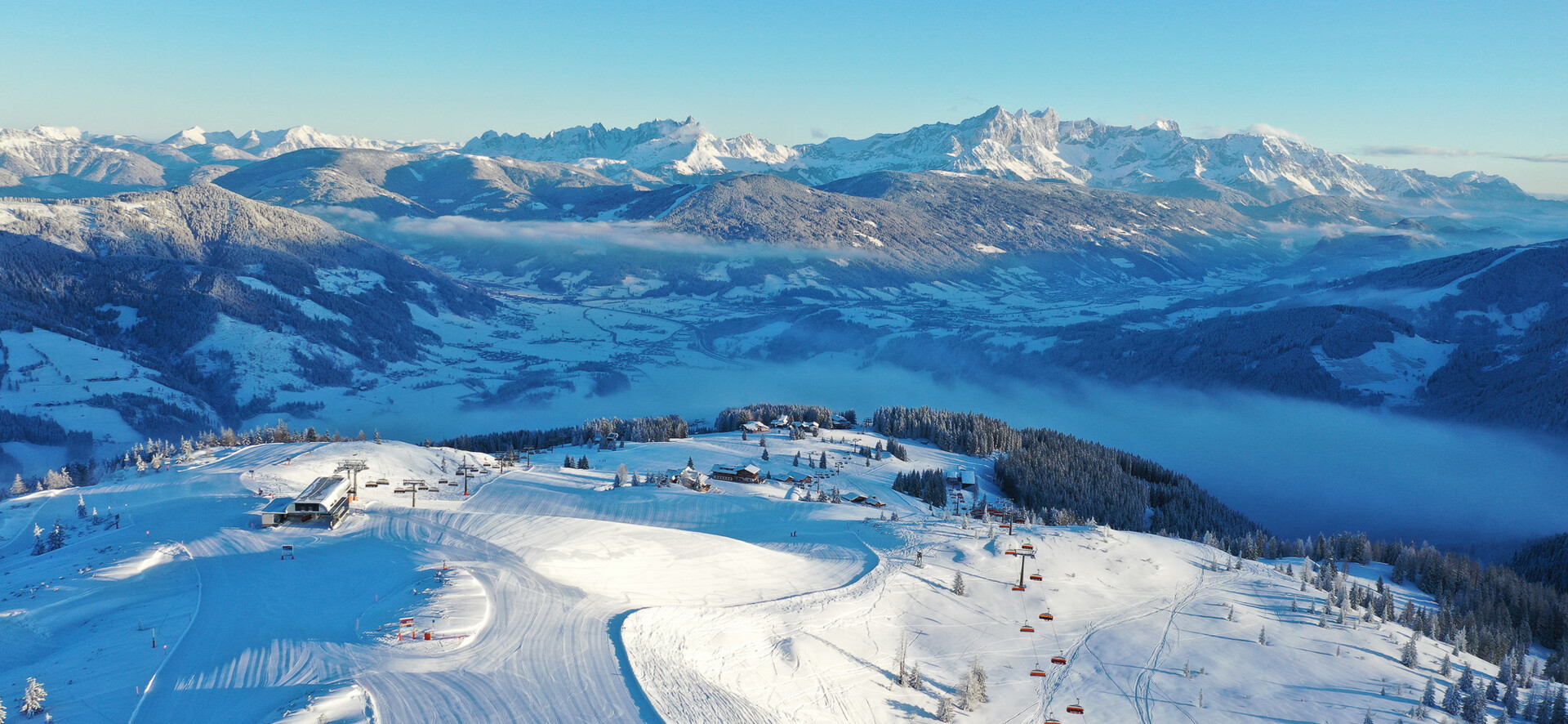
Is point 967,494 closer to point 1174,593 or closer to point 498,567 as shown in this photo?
point 1174,593

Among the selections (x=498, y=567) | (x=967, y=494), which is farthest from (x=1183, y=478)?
(x=498, y=567)

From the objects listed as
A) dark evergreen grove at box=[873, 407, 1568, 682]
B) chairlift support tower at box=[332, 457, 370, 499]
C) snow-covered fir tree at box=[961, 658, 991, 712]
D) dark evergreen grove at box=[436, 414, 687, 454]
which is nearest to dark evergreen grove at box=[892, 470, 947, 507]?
dark evergreen grove at box=[873, 407, 1568, 682]

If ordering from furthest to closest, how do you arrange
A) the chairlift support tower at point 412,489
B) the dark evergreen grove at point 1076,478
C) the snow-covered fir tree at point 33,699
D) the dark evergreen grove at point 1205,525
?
the dark evergreen grove at point 1076,478 → the chairlift support tower at point 412,489 → the dark evergreen grove at point 1205,525 → the snow-covered fir tree at point 33,699

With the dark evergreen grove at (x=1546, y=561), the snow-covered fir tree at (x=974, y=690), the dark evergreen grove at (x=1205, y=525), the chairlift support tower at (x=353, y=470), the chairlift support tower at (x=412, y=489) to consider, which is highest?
the chairlift support tower at (x=353, y=470)

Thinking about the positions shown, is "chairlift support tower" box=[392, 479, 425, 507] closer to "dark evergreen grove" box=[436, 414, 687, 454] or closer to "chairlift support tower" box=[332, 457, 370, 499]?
"chairlift support tower" box=[332, 457, 370, 499]

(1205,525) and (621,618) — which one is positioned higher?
(621,618)

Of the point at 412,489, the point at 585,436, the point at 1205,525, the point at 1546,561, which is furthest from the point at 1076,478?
the point at 412,489

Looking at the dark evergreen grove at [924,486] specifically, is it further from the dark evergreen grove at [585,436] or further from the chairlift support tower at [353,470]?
the chairlift support tower at [353,470]

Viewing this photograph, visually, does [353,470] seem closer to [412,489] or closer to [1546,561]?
[412,489]

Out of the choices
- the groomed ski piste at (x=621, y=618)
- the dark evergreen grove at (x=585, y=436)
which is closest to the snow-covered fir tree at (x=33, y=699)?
the groomed ski piste at (x=621, y=618)
